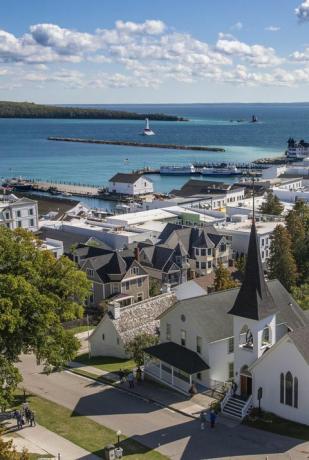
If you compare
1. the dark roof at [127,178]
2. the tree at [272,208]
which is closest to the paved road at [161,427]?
the tree at [272,208]

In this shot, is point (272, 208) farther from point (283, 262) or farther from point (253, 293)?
point (253, 293)

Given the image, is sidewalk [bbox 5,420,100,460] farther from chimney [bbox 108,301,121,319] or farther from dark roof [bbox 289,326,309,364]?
chimney [bbox 108,301,121,319]

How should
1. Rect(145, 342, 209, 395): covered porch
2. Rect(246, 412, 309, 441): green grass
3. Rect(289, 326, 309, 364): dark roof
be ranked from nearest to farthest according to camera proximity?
Rect(246, 412, 309, 441): green grass
Rect(289, 326, 309, 364): dark roof
Rect(145, 342, 209, 395): covered porch

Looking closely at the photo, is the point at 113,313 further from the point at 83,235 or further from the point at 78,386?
the point at 83,235

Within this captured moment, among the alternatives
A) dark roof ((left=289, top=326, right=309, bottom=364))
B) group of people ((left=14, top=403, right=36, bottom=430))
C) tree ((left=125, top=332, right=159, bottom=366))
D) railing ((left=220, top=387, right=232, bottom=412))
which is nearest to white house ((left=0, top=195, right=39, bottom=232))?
tree ((left=125, top=332, right=159, bottom=366))

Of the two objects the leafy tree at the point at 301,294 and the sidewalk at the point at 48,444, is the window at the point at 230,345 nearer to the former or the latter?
the leafy tree at the point at 301,294

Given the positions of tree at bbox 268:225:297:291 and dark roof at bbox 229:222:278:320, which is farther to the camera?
tree at bbox 268:225:297:291
